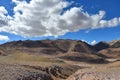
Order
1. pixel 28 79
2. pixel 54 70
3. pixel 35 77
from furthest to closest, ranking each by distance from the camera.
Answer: pixel 54 70 < pixel 35 77 < pixel 28 79

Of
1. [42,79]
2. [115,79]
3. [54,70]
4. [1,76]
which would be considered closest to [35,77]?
[42,79]

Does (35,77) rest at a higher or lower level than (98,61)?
lower

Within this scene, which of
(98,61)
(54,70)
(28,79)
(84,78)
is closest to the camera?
(28,79)

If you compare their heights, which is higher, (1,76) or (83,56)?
(83,56)

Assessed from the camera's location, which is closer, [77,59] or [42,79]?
[42,79]

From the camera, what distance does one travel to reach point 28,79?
124 feet

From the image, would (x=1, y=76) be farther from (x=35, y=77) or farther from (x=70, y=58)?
(x=70, y=58)

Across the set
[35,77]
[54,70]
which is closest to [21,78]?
[35,77]

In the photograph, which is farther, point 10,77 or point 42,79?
point 42,79

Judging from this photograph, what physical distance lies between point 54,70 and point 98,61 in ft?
416

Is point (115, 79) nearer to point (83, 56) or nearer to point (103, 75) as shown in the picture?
point (103, 75)

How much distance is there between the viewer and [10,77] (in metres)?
34.0

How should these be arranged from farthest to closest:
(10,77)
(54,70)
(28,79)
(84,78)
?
(54,70), (84,78), (28,79), (10,77)

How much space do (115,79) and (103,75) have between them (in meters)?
3.59
